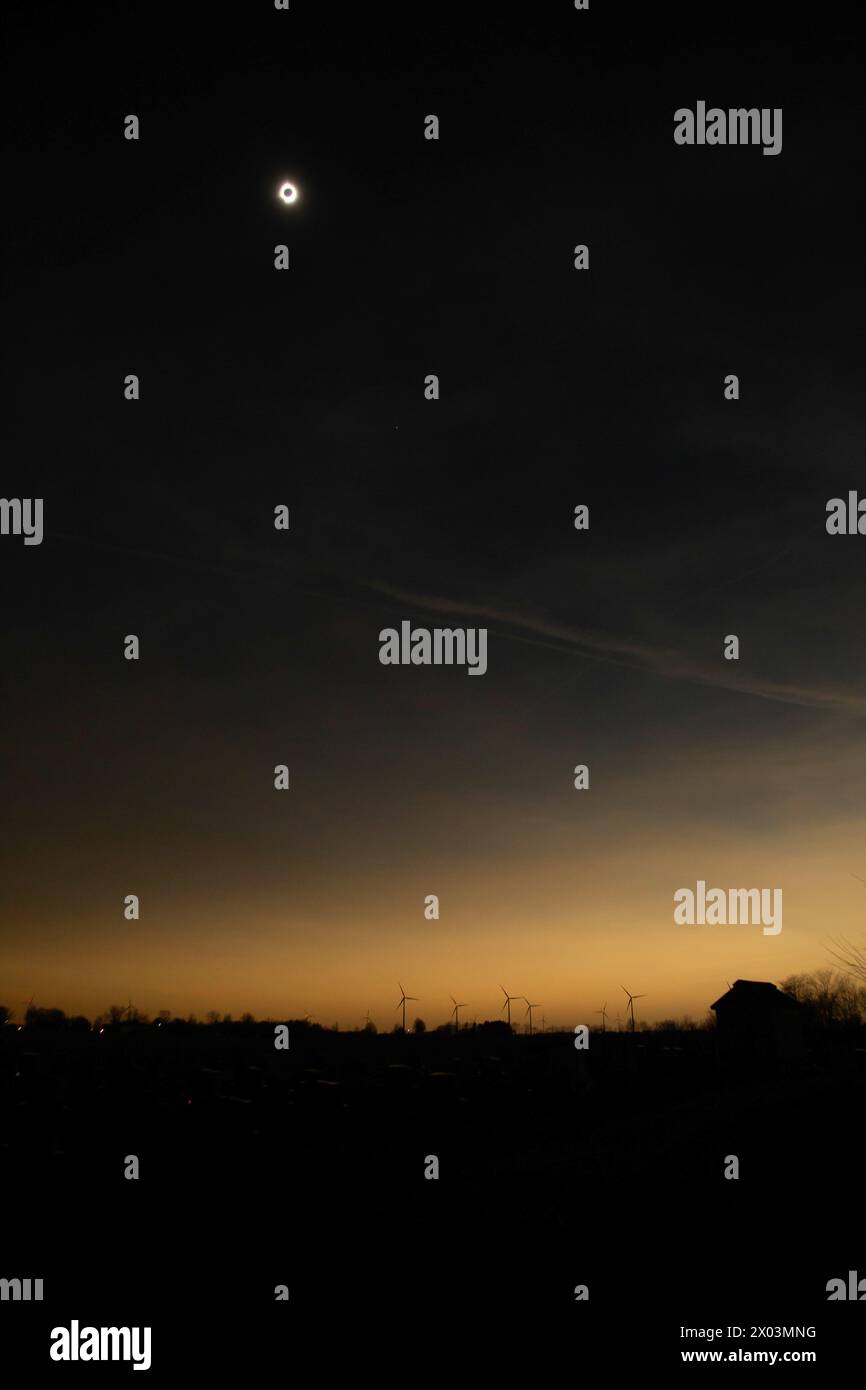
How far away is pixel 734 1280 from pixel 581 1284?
3639mm

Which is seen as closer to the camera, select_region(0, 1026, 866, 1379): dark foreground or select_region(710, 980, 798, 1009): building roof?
select_region(0, 1026, 866, 1379): dark foreground

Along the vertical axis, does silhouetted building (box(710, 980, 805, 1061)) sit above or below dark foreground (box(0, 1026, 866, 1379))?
below

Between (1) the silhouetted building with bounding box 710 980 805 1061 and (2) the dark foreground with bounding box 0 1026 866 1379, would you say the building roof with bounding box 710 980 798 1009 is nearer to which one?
(1) the silhouetted building with bounding box 710 980 805 1061

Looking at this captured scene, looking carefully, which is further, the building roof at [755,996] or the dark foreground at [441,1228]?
the building roof at [755,996]

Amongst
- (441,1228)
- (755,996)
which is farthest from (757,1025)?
(441,1228)

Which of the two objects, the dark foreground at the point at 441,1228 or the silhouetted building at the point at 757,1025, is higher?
the dark foreground at the point at 441,1228

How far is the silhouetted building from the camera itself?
83562mm

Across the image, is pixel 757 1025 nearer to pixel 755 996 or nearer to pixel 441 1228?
pixel 755 996

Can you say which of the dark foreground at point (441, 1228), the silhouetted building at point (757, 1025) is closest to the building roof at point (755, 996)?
the silhouetted building at point (757, 1025)

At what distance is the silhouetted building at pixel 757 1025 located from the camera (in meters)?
83.6

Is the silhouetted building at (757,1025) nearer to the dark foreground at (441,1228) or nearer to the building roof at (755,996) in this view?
the building roof at (755,996)

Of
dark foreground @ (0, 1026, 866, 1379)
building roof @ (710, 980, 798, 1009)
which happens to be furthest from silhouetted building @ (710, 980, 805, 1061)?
dark foreground @ (0, 1026, 866, 1379)

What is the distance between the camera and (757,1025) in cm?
8525

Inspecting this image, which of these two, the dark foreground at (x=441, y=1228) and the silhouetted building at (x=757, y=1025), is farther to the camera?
the silhouetted building at (x=757, y=1025)
